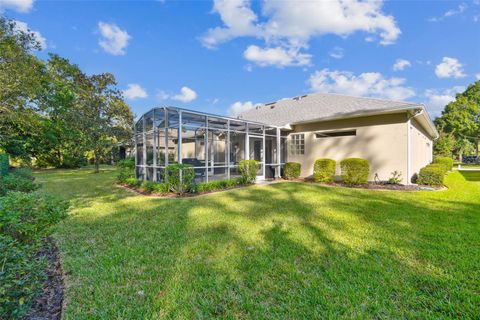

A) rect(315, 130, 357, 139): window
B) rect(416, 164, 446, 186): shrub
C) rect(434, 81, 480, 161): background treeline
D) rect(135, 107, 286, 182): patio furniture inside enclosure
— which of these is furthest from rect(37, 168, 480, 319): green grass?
rect(434, 81, 480, 161): background treeline

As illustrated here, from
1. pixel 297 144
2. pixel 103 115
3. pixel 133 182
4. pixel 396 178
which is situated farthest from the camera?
pixel 103 115

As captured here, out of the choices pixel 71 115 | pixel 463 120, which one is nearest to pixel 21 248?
pixel 71 115

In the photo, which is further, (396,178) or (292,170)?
(292,170)

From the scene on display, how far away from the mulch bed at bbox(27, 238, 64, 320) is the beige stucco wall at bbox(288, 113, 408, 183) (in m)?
11.1

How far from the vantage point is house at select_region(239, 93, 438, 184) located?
9.27 metres

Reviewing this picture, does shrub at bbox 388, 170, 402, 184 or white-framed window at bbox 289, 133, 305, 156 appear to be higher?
white-framed window at bbox 289, 133, 305, 156

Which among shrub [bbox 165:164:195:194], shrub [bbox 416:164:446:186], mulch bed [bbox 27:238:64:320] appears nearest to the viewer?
mulch bed [bbox 27:238:64:320]

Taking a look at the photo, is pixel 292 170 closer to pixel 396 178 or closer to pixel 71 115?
pixel 396 178

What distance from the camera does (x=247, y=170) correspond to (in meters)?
10.4

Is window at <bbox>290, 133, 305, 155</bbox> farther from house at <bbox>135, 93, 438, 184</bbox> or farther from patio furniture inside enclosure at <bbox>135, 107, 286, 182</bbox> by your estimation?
patio furniture inside enclosure at <bbox>135, 107, 286, 182</bbox>

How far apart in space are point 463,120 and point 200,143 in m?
39.3

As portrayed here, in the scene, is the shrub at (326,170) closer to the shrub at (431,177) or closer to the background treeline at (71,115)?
the shrub at (431,177)

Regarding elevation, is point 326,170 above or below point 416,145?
below

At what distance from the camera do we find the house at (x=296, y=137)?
30.2 feet
